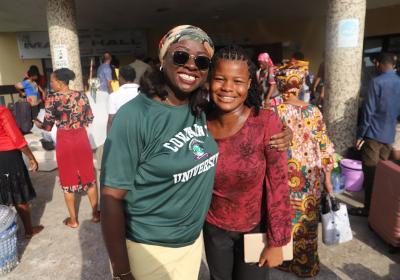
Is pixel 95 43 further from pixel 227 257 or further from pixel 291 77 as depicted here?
pixel 227 257

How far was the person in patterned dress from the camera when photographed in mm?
2277

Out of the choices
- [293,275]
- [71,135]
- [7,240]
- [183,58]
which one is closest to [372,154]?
[293,275]

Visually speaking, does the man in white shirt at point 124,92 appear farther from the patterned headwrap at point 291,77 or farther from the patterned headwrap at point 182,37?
the patterned headwrap at point 182,37

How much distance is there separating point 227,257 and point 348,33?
4.24 metres

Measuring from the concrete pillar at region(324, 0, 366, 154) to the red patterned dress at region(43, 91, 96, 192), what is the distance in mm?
3722

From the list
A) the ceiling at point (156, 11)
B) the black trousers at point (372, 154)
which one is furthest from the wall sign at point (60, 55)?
the black trousers at point (372, 154)

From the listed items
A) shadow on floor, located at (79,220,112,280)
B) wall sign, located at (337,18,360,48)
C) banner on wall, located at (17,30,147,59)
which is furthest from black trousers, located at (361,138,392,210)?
banner on wall, located at (17,30,147,59)

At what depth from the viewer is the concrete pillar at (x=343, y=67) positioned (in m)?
4.70

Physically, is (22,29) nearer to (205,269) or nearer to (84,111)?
(84,111)

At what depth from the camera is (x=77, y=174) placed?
3695 mm

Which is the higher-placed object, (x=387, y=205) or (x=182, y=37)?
(x=182, y=37)

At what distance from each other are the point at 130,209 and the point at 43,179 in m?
4.74

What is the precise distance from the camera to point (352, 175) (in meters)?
4.45

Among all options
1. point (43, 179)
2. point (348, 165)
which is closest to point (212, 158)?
point (348, 165)
